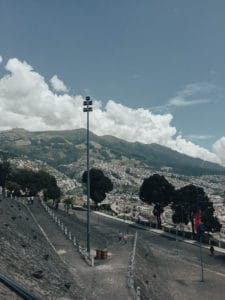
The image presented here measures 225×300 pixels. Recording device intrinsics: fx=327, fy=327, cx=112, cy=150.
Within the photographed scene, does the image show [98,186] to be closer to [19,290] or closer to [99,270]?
[99,270]

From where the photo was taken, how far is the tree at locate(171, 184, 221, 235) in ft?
184

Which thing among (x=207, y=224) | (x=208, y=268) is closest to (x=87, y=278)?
(x=208, y=268)

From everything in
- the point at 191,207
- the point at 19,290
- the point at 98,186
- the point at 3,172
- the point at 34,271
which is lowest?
the point at 34,271

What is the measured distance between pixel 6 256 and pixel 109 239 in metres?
25.9

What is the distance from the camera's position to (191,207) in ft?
192

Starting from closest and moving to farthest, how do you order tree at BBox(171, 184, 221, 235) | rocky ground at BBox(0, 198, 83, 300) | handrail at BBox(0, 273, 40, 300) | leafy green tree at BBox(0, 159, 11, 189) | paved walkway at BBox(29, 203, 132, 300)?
handrail at BBox(0, 273, 40, 300) < rocky ground at BBox(0, 198, 83, 300) < paved walkway at BBox(29, 203, 132, 300) < tree at BBox(171, 184, 221, 235) < leafy green tree at BBox(0, 159, 11, 189)

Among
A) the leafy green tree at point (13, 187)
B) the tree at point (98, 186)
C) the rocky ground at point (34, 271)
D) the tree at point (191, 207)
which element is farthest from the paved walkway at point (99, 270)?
the tree at point (98, 186)

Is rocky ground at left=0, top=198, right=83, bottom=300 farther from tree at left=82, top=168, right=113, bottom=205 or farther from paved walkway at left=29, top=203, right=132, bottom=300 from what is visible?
tree at left=82, top=168, right=113, bottom=205

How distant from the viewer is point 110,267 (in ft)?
85.1

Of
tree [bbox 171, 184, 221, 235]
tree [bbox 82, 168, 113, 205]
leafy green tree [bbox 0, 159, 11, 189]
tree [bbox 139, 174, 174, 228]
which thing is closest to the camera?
tree [bbox 171, 184, 221, 235]

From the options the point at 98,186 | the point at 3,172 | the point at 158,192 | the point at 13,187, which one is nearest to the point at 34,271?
the point at 158,192

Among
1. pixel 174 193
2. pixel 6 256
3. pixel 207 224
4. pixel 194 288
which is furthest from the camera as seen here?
pixel 174 193

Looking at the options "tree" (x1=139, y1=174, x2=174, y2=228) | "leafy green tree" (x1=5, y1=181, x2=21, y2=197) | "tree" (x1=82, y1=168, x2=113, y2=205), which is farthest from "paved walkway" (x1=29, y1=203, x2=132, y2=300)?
"tree" (x1=82, y1=168, x2=113, y2=205)

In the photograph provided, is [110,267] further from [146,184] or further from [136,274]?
[146,184]
